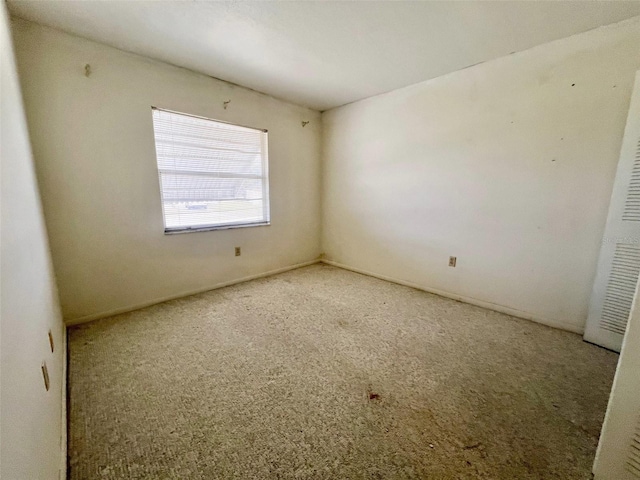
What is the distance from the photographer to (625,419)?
3.23 ft

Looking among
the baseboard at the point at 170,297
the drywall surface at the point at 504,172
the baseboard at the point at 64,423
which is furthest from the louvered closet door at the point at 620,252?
the baseboard at the point at 64,423

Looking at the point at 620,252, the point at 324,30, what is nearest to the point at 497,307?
the point at 620,252

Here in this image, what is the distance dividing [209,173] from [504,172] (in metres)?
3.06

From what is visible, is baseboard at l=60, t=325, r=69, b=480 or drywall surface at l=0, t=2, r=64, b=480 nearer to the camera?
drywall surface at l=0, t=2, r=64, b=480

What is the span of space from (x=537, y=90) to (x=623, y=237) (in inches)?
53.4

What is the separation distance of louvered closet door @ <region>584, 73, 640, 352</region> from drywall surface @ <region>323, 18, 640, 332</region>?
0.14 m

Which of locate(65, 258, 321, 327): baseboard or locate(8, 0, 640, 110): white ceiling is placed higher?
locate(8, 0, 640, 110): white ceiling

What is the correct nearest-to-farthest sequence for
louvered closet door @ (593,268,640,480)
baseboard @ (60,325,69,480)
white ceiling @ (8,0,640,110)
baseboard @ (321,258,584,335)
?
louvered closet door @ (593,268,640,480) < baseboard @ (60,325,69,480) < white ceiling @ (8,0,640,110) < baseboard @ (321,258,584,335)

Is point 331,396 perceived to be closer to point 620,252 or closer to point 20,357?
point 20,357

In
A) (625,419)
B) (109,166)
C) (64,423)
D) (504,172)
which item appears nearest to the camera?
(625,419)

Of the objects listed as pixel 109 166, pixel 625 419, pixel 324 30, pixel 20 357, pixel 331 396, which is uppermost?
pixel 324 30

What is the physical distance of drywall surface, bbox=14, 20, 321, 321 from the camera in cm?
204

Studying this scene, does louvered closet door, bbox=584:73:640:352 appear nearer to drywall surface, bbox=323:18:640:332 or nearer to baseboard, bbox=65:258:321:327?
drywall surface, bbox=323:18:640:332


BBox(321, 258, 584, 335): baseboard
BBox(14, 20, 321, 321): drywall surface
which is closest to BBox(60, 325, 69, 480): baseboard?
BBox(14, 20, 321, 321): drywall surface
